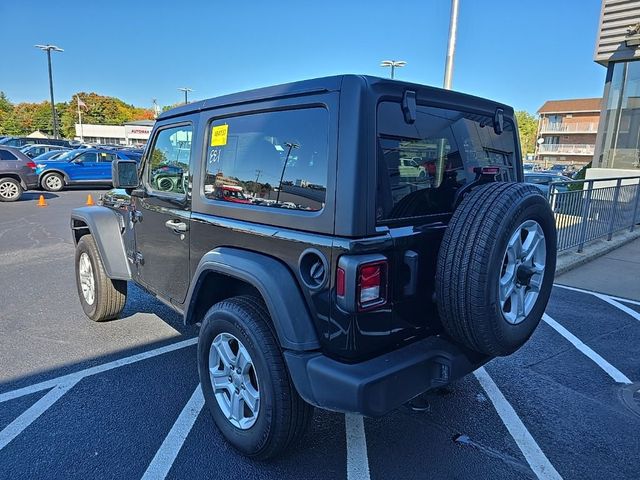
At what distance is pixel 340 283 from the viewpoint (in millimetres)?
2049

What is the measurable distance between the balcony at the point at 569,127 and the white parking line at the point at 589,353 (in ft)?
244

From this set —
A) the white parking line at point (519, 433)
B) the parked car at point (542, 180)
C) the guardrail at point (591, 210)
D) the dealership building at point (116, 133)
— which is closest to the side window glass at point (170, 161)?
the white parking line at point (519, 433)

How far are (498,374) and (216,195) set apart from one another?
2.64 meters

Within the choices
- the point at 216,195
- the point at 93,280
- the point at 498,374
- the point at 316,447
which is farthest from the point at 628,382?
the point at 93,280

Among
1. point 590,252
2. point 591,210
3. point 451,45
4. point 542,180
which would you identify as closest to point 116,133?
point 542,180

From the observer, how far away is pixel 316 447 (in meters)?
2.71

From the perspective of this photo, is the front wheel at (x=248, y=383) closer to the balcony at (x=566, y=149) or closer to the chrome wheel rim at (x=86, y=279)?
the chrome wheel rim at (x=86, y=279)

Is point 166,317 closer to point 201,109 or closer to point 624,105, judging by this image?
point 201,109

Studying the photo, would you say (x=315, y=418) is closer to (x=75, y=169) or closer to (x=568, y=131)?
(x=75, y=169)

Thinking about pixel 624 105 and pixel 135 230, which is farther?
pixel 624 105

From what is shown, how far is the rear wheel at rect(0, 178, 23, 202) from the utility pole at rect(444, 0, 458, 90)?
12.9 m

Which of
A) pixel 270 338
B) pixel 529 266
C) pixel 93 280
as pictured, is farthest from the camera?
pixel 93 280

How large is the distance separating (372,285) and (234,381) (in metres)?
1.07

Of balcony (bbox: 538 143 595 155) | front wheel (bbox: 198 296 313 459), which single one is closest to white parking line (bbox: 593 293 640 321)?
front wheel (bbox: 198 296 313 459)
